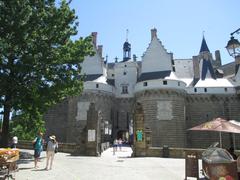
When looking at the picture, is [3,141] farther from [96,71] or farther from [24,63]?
[96,71]

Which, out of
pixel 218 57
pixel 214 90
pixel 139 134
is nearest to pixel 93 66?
pixel 214 90

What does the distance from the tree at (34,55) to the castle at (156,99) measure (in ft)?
39.2

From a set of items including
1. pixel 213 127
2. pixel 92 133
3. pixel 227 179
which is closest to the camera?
pixel 227 179

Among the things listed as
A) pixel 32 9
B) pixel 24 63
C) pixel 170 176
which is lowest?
pixel 170 176

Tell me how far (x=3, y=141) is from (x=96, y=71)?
69.3 feet

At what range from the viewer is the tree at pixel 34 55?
14.4m

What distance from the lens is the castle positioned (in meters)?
29.7

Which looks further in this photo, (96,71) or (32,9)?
(96,71)

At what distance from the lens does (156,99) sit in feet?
99.1

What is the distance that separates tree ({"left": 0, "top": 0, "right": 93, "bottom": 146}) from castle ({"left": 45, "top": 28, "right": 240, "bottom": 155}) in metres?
12.0

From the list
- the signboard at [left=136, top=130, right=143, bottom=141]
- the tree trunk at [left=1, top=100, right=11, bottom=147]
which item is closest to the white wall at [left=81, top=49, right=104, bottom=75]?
the signboard at [left=136, top=130, right=143, bottom=141]

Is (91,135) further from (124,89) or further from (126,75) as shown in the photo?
(126,75)

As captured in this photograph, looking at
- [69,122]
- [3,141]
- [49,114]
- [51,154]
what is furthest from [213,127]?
[49,114]

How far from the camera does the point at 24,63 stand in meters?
14.5
